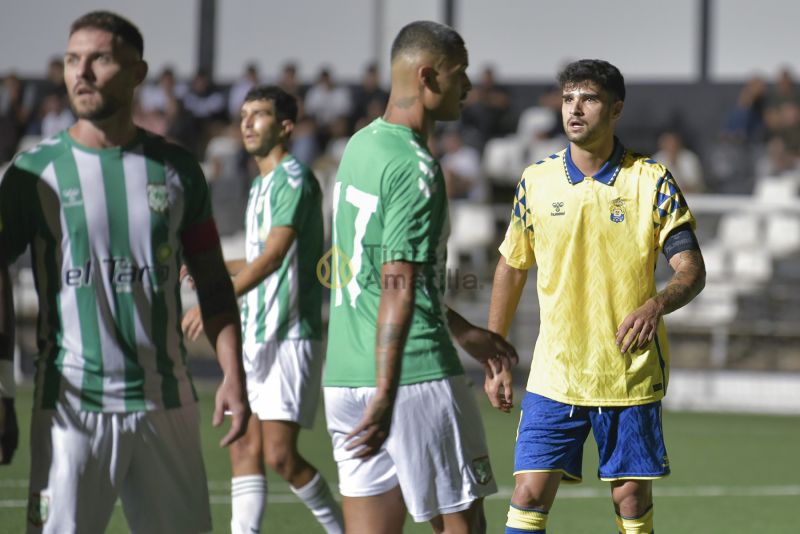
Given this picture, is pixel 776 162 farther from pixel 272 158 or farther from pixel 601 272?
pixel 601 272

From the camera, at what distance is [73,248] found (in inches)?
143

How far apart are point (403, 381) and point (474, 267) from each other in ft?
37.3

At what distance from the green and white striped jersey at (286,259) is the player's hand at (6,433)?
2685mm

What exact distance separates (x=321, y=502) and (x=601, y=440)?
58.8 inches

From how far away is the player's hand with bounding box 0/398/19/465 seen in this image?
3445 millimetres

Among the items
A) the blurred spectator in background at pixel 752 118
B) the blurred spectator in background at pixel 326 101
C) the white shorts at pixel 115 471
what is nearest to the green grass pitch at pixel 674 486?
the white shorts at pixel 115 471

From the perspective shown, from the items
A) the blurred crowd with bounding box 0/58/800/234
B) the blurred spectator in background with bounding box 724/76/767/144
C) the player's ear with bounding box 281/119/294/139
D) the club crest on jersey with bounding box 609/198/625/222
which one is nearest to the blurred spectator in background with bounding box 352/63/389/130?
the blurred crowd with bounding box 0/58/800/234

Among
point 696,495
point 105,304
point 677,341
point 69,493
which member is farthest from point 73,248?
point 677,341

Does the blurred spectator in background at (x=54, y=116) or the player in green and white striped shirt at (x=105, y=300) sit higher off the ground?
the blurred spectator in background at (x=54, y=116)

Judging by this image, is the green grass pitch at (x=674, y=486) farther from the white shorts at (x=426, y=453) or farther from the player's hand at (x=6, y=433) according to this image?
the player's hand at (x=6, y=433)

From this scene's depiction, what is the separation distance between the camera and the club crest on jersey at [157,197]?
3719mm

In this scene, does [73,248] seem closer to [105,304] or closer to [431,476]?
[105,304]

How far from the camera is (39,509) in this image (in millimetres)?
3621

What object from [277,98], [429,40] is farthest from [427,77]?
[277,98]
